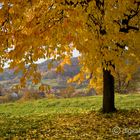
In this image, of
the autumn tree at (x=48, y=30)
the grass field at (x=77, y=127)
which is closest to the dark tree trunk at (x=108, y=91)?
the grass field at (x=77, y=127)

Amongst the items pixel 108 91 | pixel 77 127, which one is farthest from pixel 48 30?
pixel 108 91

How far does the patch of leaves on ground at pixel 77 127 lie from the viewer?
1642 centimetres

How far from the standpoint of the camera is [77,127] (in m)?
18.3

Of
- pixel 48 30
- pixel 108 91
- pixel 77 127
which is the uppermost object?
pixel 48 30

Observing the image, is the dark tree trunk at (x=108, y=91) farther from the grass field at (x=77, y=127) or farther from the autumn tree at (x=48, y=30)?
the autumn tree at (x=48, y=30)

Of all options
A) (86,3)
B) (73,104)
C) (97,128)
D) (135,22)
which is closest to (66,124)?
(97,128)

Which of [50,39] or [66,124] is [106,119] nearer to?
[66,124]

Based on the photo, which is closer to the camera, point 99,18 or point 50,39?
point 50,39

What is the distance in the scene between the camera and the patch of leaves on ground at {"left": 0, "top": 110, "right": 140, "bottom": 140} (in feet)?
53.9

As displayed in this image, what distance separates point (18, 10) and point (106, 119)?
35.3ft

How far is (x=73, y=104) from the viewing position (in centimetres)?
3319

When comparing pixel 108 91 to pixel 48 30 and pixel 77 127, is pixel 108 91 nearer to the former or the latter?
pixel 77 127

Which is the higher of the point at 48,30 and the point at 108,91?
the point at 48,30

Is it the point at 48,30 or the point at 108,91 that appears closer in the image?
the point at 48,30
